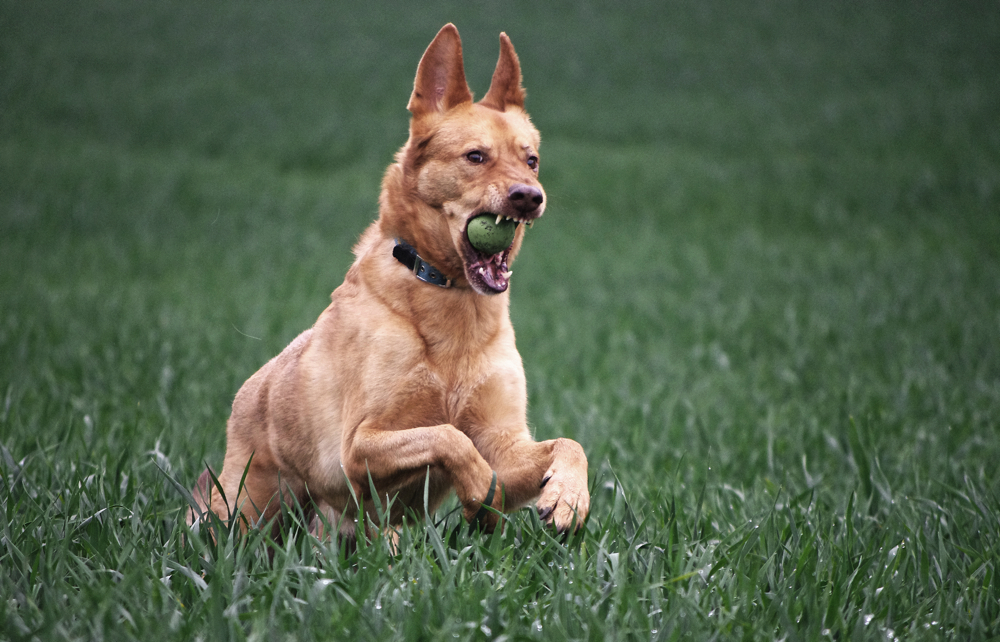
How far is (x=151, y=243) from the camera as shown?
12414mm

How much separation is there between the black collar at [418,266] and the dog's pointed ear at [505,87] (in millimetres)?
613

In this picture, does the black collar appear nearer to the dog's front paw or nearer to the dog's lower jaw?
the dog's lower jaw

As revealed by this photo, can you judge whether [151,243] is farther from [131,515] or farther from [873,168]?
[873,168]

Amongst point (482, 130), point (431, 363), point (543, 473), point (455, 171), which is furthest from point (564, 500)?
point (482, 130)

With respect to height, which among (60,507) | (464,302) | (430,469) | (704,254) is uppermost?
(464,302)

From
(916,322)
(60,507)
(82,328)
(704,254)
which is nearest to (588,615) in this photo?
(60,507)

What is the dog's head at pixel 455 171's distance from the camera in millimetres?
2717

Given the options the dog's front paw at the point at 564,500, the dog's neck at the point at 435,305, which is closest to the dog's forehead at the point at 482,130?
the dog's neck at the point at 435,305

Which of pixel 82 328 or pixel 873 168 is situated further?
pixel 873 168

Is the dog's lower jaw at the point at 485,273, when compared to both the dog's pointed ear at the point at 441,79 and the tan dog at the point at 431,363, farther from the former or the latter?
the dog's pointed ear at the point at 441,79

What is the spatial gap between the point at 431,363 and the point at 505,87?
3.48 feet

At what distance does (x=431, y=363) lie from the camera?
2.78 metres

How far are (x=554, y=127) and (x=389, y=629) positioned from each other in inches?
791

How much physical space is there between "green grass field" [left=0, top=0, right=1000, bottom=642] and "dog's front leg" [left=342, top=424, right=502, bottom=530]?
29 centimetres
